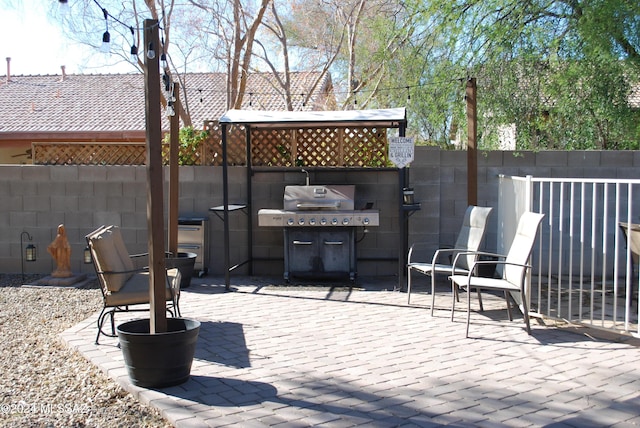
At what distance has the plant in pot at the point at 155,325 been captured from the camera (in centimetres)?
439

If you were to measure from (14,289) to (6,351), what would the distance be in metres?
3.25

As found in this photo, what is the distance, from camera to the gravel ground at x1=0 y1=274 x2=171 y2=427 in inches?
157

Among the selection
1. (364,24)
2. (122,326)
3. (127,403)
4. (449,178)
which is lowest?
(127,403)

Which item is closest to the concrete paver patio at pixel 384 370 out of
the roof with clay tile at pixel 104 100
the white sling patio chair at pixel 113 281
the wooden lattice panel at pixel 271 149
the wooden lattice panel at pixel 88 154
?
the white sling patio chair at pixel 113 281

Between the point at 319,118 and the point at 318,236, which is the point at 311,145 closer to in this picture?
the point at 319,118

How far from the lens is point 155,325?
454cm

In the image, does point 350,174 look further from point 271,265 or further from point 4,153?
point 4,153

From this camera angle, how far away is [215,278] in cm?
916

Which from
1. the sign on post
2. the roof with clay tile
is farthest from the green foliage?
the roof with clay tile

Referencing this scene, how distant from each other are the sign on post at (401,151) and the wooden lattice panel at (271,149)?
1.89 m

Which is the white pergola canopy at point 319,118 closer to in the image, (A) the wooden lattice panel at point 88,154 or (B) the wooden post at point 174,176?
(B) the wooden post at point 174,176

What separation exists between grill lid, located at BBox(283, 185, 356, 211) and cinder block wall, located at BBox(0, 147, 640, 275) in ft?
1.80

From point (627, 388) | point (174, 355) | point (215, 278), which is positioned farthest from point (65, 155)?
point (627, 388)

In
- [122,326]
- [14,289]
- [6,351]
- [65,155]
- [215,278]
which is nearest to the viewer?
[122,326]
